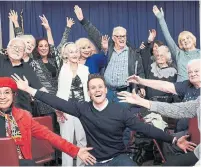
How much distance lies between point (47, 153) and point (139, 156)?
4.33ft

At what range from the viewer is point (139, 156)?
15.5ft

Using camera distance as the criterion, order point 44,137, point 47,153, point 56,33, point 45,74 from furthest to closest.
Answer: point 56,33 < point 45,74 < point 47,153 < point 44,137

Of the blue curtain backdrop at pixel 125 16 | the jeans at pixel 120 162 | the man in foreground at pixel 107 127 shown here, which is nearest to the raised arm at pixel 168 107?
the man in foreground at pixel 107 127

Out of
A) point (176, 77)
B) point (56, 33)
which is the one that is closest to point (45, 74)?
point (176, 77)

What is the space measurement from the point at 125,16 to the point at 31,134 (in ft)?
14.7

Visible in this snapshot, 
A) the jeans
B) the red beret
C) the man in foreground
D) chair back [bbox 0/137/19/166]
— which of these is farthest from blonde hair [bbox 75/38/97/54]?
chair back [bbox 0/137/19/166]

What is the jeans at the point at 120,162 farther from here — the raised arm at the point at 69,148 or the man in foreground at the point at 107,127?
the raised arm at the point at 69,148

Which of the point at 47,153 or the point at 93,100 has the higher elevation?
the point at 93,100

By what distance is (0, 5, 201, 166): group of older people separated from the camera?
3.20m

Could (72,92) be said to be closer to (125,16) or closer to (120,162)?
(120,162)

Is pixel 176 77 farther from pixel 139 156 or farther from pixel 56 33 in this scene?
pixel 56 33

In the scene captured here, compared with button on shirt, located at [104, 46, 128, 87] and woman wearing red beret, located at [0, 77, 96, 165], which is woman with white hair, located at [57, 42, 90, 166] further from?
woman wearing red beret, located at [0, 77, 96, 165]

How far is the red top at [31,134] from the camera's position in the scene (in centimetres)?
312

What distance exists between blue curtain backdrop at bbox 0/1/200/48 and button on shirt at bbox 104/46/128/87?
2514 millimetres
